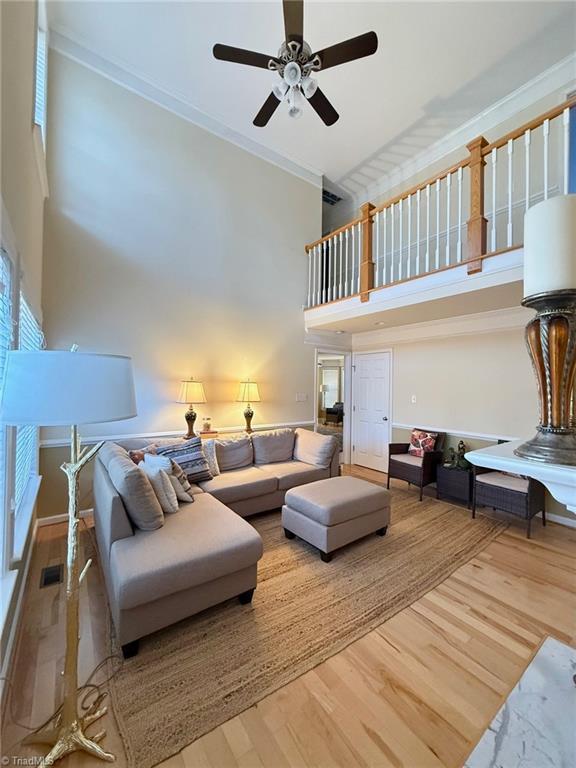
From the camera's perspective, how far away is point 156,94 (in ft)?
12.3

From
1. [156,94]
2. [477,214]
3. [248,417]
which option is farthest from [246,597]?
[156,94]

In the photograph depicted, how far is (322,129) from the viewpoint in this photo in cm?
428

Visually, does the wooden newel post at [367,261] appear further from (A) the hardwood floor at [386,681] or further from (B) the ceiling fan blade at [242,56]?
(A) the hardwood floor at [386,681]

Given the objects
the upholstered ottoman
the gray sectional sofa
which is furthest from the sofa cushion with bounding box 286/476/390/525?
the gray sectional sofa

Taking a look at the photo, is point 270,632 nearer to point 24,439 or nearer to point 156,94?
point 24,439

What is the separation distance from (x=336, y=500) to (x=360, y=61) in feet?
15.0

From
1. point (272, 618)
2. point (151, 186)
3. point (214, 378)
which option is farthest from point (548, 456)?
point (151, 186)

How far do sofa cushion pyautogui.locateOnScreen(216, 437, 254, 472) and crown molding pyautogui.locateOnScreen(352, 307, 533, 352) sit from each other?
9.20ft

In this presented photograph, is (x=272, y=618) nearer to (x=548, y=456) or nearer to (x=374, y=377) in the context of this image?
(x=548, y=456)

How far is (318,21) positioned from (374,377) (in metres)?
4.26

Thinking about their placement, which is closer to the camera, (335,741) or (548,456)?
(548,456)

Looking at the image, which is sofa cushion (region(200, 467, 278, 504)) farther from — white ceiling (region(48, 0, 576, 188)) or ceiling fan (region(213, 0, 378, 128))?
white ceiling (region(48, 0, 576, 188))

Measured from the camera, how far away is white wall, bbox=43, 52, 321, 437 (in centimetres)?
326

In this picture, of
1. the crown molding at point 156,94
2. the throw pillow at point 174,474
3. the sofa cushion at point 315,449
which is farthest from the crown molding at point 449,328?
the throw pillow at point 174,474
